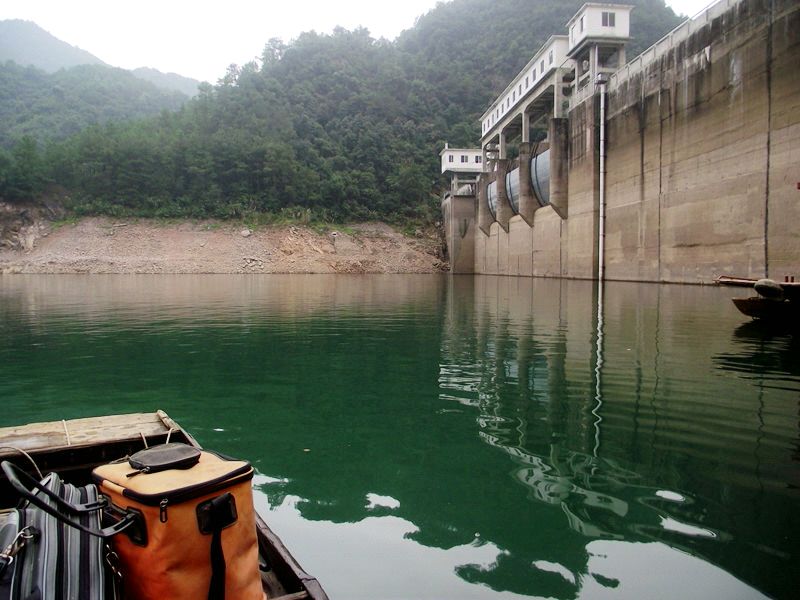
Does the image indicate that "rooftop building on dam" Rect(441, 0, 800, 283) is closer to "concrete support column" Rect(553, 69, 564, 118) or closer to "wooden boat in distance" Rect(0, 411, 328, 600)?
"concrete support column" Rect(553, 69, 564, 118)

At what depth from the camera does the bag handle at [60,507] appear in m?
2.51

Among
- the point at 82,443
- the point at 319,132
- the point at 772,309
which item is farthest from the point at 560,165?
the point at 319,132

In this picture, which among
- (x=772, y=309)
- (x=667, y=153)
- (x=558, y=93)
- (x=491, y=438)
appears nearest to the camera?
(x=491, y=438)

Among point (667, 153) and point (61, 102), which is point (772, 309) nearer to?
point (667, 153)

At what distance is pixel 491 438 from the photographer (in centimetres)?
682

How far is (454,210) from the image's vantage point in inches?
2729

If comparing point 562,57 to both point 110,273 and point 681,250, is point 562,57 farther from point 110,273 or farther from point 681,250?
point 110,273

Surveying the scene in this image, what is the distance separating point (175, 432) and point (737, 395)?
24.7 feet

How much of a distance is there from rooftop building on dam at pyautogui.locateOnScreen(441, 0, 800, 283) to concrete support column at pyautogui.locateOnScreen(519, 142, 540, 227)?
8 cm

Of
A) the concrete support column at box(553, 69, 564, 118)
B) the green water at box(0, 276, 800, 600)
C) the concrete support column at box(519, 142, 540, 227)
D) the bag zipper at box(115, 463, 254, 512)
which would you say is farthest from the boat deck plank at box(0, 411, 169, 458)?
the concrete support column at box(519, 142, 540, 227)

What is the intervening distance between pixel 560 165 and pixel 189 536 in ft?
139

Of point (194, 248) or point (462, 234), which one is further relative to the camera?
point (462, 234)

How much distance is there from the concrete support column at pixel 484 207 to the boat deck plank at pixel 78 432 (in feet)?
189

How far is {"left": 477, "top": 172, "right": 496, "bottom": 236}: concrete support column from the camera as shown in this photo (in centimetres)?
6166
